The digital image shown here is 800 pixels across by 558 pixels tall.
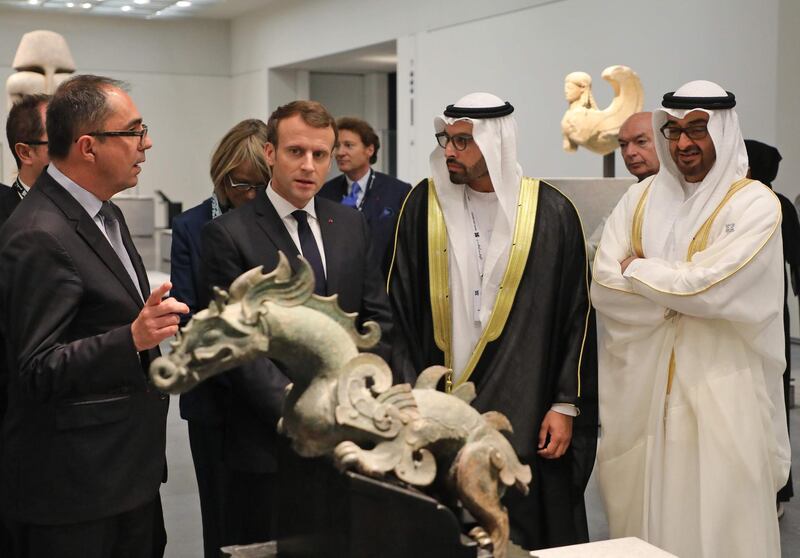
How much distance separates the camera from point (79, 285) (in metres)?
2.20

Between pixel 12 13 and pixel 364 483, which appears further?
pixel 12 13

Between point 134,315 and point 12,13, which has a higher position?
point 12,13

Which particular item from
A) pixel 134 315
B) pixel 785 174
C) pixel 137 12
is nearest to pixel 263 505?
pixel 134 315

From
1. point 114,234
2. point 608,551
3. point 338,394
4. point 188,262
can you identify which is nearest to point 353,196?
point 188,262

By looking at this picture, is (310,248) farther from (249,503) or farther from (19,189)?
(19,189)

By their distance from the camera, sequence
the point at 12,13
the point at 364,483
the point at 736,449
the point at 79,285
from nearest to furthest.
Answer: the point at 364,483, the point at 79,285, the point at 736,449, the point at 12,13

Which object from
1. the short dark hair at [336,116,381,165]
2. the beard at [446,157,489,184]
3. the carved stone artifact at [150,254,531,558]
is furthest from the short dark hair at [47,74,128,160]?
the short dark hair at [336,116,381,165]

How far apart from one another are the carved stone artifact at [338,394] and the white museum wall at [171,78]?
16.2 meters

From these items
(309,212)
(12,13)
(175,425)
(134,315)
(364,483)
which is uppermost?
(12,13)

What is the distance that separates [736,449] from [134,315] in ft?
5.76

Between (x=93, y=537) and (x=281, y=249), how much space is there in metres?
0.92

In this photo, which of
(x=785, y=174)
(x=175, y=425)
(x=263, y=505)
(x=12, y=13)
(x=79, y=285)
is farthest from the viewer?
(x=12, y=13)

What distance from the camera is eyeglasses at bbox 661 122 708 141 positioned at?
3.22 m

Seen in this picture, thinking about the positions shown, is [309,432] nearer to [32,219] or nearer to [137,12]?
[32,219]
